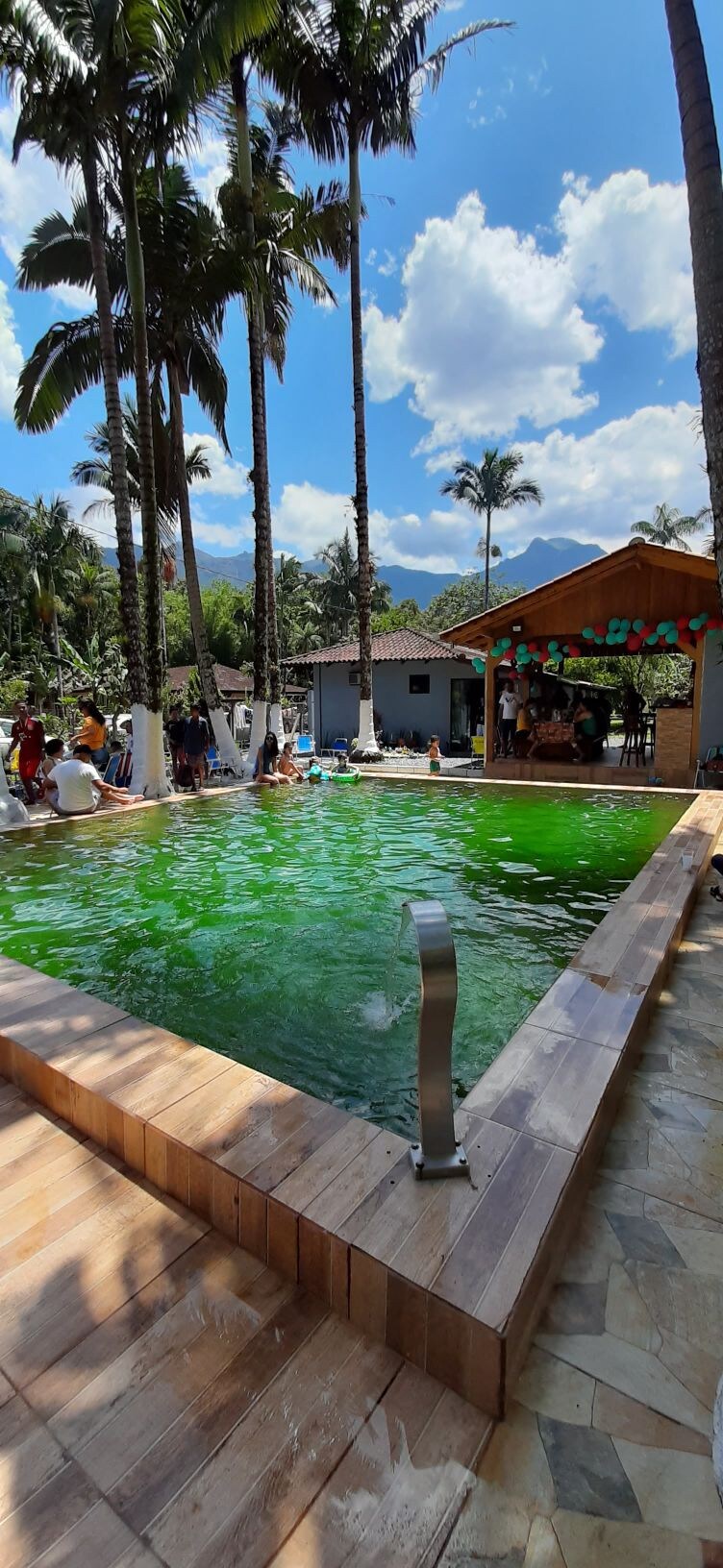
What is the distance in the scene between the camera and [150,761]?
11508mm

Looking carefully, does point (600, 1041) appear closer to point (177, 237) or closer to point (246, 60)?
point (177, 237)

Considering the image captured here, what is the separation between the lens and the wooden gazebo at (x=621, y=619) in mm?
12305

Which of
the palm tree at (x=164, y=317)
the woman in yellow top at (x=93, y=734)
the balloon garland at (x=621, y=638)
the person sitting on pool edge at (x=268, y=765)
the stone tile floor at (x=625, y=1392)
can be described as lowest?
the stone tile floor at (x=625, y=1392)

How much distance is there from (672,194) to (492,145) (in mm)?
10399

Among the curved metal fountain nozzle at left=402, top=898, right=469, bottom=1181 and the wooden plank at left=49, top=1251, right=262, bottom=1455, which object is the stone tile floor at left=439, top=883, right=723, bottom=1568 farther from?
the wooden plank at left=49, top=1251, right=262, bottom=1455

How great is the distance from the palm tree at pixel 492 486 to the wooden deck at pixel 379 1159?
3902 cm

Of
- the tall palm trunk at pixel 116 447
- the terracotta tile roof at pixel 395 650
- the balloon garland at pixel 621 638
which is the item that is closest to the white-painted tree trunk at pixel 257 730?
the tall palm trunk at pixel 116 447

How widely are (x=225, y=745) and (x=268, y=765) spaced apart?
1.32 meters

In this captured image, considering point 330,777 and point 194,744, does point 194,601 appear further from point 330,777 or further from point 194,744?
point 330,777

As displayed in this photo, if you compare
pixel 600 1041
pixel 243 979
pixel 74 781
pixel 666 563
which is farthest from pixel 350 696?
pixel 600 1041

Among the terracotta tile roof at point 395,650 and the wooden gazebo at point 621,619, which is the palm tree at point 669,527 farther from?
the wooden gazebo at point 621,619

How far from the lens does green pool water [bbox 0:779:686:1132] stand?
3645mm

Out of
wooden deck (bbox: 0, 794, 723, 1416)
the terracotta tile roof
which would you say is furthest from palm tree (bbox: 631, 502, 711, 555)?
wooden deck (bbox: 0, 794, 723, 1416)

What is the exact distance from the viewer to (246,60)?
13.4m
